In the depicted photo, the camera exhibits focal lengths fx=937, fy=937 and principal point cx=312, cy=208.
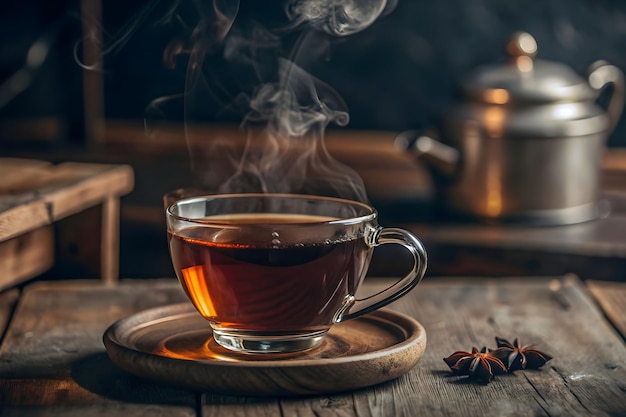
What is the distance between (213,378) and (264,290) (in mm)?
114

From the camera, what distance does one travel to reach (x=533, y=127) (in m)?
2.13

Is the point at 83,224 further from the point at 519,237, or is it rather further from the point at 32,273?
the point at 519,237

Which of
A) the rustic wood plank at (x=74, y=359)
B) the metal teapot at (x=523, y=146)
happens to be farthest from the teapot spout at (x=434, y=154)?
the rustic wood plank at (x=74, y=359)

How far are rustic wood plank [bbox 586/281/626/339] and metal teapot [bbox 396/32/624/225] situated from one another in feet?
2.42

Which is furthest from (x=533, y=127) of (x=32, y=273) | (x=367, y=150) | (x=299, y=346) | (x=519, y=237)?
(x=299, y=346)

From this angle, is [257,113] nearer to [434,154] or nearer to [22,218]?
[434,154]

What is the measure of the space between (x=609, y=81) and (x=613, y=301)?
114 centimetres

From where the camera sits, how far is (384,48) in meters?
3.04

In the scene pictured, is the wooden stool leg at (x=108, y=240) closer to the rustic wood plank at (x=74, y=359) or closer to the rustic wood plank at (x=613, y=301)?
the rustic wood plank at (x=74, y=359)

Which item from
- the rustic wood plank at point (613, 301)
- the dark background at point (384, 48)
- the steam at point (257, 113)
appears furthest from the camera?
the dark background at point (384, 48)

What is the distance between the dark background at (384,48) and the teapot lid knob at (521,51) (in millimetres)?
792

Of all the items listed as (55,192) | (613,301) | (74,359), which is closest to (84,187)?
(55,192)

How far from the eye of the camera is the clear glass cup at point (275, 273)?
3.08 ft

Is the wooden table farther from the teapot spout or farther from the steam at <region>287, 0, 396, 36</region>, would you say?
the teapot spout
